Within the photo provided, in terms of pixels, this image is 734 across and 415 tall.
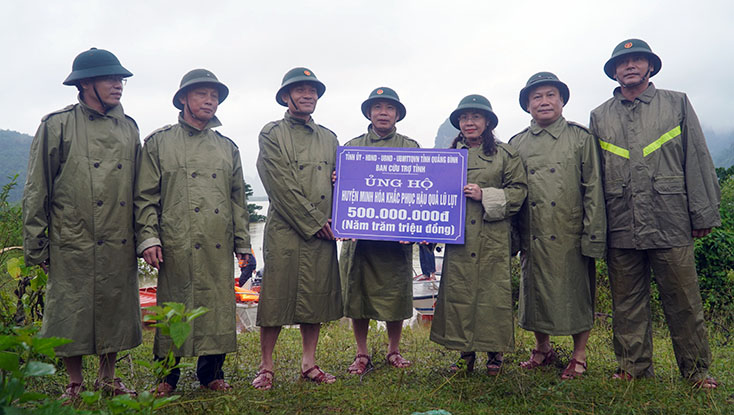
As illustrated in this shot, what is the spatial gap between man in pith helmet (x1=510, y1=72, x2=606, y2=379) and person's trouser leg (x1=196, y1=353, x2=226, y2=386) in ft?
8.80

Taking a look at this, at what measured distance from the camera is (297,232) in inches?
174

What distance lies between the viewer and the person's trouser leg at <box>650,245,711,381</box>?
4.06 m

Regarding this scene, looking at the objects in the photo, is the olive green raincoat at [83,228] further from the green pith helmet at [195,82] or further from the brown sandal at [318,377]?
the brown sandal at [318,377]

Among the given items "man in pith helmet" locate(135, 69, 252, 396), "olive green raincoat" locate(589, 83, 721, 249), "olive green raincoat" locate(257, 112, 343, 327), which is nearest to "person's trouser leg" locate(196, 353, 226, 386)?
"man in pith helmet" locate(135, 69, 252, 396)

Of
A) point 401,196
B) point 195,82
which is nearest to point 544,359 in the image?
point 401,196

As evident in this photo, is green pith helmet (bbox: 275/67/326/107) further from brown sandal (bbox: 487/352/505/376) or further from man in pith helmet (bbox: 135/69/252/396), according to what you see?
brown sandal (bbox: 487/352/505/376)

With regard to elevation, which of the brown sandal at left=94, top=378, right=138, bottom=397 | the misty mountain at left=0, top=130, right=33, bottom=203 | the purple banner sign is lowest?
the brown sandal at left=94, top=378, right=138, bottom=397

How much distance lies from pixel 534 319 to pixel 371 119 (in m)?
2.43

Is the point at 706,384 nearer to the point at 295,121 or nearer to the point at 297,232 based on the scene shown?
the point at 297,232

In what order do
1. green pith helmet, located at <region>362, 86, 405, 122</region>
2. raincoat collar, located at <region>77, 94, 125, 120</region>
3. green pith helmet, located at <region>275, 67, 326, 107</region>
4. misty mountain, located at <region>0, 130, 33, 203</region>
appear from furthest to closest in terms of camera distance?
1. misty mountain, located at <region>0, 130, 33, 203</region>
2. green pith helmet, located at <region>362, 86, 405, 122</region>
3. green pith helmet, located at <region>275, 67, 326, 107</region>
4. raincoat collar, located at <region>77, 94, 125, 120</region>

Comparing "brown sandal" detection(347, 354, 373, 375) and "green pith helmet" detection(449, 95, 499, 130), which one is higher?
"green pith helmet" detection(449, 95, 499, 130)

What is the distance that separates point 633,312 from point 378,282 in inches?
87.1

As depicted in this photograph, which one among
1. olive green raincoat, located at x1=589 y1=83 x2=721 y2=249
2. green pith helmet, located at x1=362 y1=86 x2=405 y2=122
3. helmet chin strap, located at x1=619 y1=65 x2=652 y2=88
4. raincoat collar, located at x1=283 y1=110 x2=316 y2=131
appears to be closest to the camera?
olive green raincoat, located at x1=589 y1=83 x2=721 y2=249

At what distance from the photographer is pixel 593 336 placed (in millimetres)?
6844
